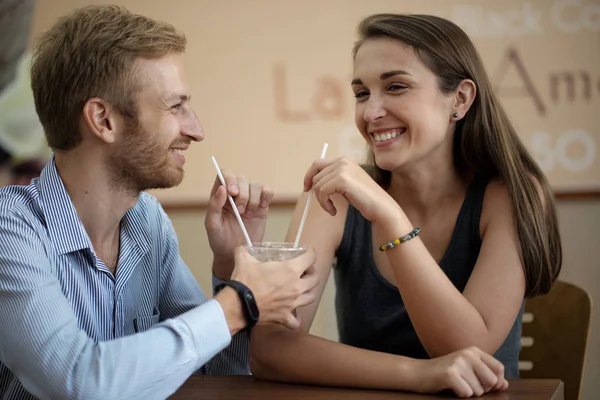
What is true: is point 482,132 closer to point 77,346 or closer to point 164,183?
point 164,183

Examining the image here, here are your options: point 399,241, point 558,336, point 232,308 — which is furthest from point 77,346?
point 558,336

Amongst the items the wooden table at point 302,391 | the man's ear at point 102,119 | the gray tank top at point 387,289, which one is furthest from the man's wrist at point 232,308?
the gray tank top at point 387,289

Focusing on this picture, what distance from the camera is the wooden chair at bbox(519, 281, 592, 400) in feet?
6.55

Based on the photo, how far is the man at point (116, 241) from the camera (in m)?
1.30

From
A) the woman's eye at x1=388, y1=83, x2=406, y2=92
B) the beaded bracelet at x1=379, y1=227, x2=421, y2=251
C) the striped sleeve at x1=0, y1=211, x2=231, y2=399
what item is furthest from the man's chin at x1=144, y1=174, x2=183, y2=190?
the woman's eye at x1=388, y1=83, x2=406, y2=92

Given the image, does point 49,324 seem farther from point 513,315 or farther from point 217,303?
point 513,315

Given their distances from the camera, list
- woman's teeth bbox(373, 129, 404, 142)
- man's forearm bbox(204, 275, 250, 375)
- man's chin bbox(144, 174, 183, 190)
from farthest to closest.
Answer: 1. woman's teeth bbox(373, 129, 404, 142)
2. man's forearm bbox(204, 275, 250, 375)
3. man's chin bbox(144, 174, 183, 190)

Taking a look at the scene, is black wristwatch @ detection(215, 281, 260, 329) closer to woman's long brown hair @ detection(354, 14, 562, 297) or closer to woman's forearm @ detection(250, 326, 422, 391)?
woman's forearm @ detection(250, 326, 422, 391)

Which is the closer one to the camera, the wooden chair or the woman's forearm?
the woman's forearm

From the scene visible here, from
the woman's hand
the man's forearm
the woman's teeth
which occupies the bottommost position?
the man's forearm

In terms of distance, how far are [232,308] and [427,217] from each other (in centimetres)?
77

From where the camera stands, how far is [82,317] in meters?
1.56

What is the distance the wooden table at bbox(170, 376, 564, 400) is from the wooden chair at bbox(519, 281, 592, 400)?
0.60m

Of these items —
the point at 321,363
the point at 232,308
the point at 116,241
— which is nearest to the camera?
the point at 232,308
